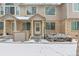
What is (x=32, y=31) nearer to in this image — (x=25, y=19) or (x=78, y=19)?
(x=25, y=19)

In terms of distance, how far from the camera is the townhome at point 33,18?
749 inches

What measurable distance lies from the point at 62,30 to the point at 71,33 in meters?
1.21

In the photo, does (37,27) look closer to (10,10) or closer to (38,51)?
(10,10)

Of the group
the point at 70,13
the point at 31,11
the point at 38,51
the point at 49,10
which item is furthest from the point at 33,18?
the point at 38,51

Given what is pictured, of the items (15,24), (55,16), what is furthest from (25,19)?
(55,16)

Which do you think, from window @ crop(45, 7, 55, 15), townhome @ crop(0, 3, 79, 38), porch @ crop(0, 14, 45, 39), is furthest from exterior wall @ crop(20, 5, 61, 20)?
porch @ crop(0, 14, 45, 39)

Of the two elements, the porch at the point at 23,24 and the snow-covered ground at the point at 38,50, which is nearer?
the snow-covered ground at the point at 38,50

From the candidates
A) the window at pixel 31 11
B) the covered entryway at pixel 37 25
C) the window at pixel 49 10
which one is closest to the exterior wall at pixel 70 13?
the window at pixel 49 10

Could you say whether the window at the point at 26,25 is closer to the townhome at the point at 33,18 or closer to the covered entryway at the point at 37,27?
the townhome at the point at 33,18

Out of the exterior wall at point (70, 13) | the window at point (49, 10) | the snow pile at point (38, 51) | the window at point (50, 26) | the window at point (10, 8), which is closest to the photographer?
the snow pile at point (38, 51)

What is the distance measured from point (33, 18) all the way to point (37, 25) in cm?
103

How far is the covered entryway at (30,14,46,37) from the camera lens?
18.9 metres

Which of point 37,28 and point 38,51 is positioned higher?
point 37,28

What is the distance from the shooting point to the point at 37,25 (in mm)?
19703
